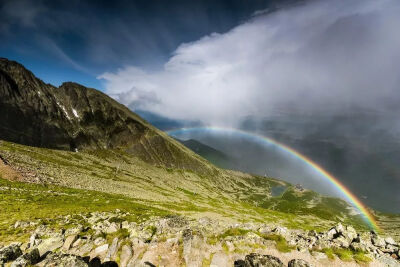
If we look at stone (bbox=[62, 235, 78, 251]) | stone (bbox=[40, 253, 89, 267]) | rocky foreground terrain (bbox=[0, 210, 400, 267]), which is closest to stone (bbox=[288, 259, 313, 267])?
rocky foreground terrain (bbox=[0, 210, 400, 267])

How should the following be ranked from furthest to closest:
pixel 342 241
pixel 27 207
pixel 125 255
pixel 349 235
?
pixel 27 207 → pixel 349 235 → pixel 342 241 → pixel 125 255

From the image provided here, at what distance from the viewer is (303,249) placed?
2677 cm

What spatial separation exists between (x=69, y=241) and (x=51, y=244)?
1.82m

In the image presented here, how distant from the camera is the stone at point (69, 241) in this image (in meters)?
24.2

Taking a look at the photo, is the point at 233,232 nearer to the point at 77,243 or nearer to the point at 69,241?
the point at 77,243

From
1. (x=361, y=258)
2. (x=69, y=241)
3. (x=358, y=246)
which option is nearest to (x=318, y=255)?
(x=361, y=258)

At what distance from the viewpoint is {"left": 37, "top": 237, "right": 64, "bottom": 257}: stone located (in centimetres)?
2364

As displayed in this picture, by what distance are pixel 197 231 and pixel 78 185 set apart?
276 feet

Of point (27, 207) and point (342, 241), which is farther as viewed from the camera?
point (27, 207)

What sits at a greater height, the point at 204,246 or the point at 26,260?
the point at 204,246

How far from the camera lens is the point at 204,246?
26.2 metres

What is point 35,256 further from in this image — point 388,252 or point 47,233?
point 388,252

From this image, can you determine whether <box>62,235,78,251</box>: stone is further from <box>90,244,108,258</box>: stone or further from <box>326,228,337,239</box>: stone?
<box>326,228,337,239</box>: stone

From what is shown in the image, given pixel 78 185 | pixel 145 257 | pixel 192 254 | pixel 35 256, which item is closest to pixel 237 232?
pixel 192 254
